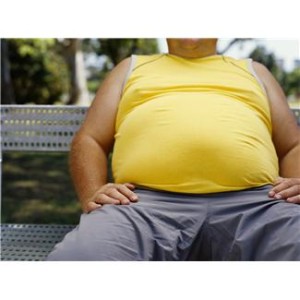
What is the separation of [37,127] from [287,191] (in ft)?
3.93

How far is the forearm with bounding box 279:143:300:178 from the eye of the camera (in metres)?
1.90

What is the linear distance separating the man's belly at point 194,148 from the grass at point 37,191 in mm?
1735

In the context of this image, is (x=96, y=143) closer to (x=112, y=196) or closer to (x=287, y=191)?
(x=112, y=196)

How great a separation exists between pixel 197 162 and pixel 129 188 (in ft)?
0.80

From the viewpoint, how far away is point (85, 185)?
1840 mm

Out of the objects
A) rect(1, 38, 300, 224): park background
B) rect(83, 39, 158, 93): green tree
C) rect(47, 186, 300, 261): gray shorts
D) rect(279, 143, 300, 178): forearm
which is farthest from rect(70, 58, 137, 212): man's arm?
rect(83, 39, 158, 93): green tree

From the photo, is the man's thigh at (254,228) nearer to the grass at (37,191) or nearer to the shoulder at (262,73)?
the shoulder at (262,73)

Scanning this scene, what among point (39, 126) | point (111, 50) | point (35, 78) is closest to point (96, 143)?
point (39, 126)

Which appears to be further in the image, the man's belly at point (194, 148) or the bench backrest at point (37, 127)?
the bench backrest at point (37, 127)

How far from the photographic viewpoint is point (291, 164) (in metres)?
1.92

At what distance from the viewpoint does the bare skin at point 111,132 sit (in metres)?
1.87

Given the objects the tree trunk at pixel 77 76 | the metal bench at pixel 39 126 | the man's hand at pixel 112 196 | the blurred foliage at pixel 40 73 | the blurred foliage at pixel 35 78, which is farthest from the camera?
the blurred foliage at pixel 35 78

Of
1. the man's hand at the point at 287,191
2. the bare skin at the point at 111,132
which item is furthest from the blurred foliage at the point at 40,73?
the man's hand at the point at 287,191
